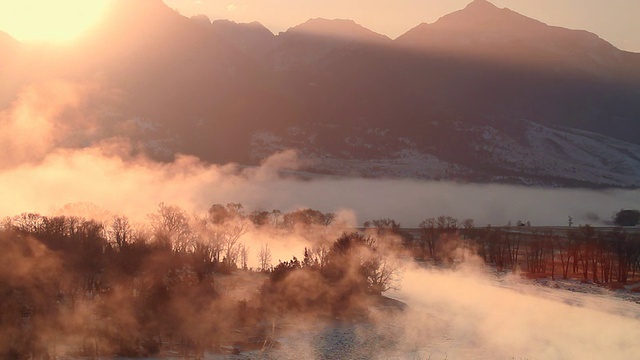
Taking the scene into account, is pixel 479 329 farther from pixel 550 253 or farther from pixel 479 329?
pixel 550 253

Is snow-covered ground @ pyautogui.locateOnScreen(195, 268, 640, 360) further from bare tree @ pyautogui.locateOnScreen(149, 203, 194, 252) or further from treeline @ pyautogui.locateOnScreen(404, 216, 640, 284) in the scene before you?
bare tree @ pyautogui.locateOnScreen(149, 203, 194, 252)

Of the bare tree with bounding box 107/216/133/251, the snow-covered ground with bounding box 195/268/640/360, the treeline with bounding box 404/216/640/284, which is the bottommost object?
the snow-covered ground with bounding box 195/268/640/360

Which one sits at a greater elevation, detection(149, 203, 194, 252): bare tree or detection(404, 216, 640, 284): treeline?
detection(149, 203, 194, 252): bare tree

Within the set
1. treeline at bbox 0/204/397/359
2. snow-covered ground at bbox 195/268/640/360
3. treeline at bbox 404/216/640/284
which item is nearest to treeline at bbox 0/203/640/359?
treeline at bbox 0/204/397/359

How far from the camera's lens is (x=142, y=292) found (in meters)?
34.8

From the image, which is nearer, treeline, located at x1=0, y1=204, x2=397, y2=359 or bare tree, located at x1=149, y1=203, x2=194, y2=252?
treeline, located at x1=0, y1=204, x2=397, y2=359

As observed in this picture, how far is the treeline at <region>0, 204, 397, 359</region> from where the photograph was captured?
1145 inches

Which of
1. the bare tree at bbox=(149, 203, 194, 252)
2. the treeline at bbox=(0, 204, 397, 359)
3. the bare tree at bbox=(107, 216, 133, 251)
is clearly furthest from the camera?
the bare tree at bbox=(149, 203, 194, 252)

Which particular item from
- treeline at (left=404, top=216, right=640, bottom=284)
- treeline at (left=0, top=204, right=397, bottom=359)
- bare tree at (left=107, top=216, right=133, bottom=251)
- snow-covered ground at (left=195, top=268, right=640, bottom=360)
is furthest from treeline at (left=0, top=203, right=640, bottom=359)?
snow-covered ground at (left=195, top=268, right=640, bottom=360)

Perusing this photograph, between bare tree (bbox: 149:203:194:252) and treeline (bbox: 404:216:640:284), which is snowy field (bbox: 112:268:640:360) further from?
bare tree (bbox: 149:203:194:252)

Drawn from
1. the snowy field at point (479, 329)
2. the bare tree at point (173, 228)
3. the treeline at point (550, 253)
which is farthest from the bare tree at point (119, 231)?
the treeline at point (550, 253)

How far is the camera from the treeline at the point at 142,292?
2908 centimetres

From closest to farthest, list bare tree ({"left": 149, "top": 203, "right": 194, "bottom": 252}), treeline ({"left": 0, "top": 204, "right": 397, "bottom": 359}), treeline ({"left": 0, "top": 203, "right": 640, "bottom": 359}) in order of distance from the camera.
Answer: treeline ({"left": 0, "top": 204, "right": 397, "bottom": 359}) < treeline ({"left": 0, "top": 203, "right": 640, "bottom": 359}) < bare tree ({"left": 149, "top": 203, "right": 194, "bottom": 252})

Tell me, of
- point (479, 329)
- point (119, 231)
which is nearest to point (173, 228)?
point (119, 231)
